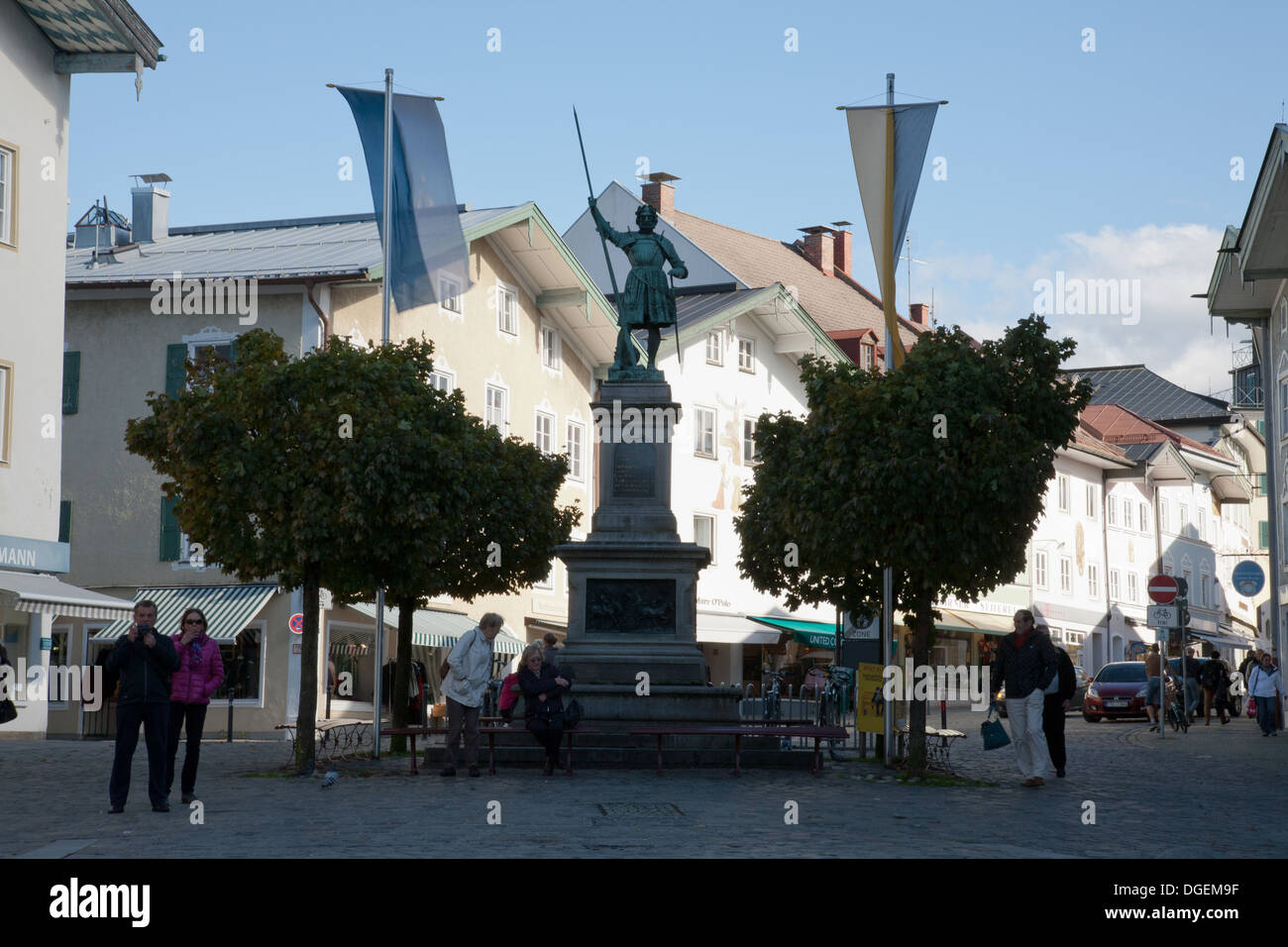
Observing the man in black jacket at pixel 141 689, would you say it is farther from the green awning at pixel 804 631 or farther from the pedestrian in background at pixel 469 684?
the green awning at pixel 804 631

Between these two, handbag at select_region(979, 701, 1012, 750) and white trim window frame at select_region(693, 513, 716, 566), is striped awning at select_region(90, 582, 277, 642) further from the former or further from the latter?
handbag at select_region(979, 701, 1012, 750)

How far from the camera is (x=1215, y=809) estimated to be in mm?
14852

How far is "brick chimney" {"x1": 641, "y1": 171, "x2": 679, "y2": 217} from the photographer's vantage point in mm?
56344

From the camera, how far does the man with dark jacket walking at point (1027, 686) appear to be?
17.2 metres

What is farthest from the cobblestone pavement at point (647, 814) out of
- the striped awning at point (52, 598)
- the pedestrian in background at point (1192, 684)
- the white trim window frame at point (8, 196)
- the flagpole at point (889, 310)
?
the pedestrian in background at point (1192, 684)

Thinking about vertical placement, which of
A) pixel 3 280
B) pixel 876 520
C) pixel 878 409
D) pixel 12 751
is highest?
pixel 3 280

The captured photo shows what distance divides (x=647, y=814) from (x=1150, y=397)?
7228 cm

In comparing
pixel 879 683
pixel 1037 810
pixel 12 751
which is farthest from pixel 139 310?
pixel 1037 810

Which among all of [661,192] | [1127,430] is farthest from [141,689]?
[1127,430]

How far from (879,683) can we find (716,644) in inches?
1094

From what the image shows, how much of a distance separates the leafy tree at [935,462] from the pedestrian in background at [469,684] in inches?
141

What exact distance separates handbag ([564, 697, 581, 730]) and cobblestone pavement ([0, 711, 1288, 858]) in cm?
56

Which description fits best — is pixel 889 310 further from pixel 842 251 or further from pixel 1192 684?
pixel 842 251
